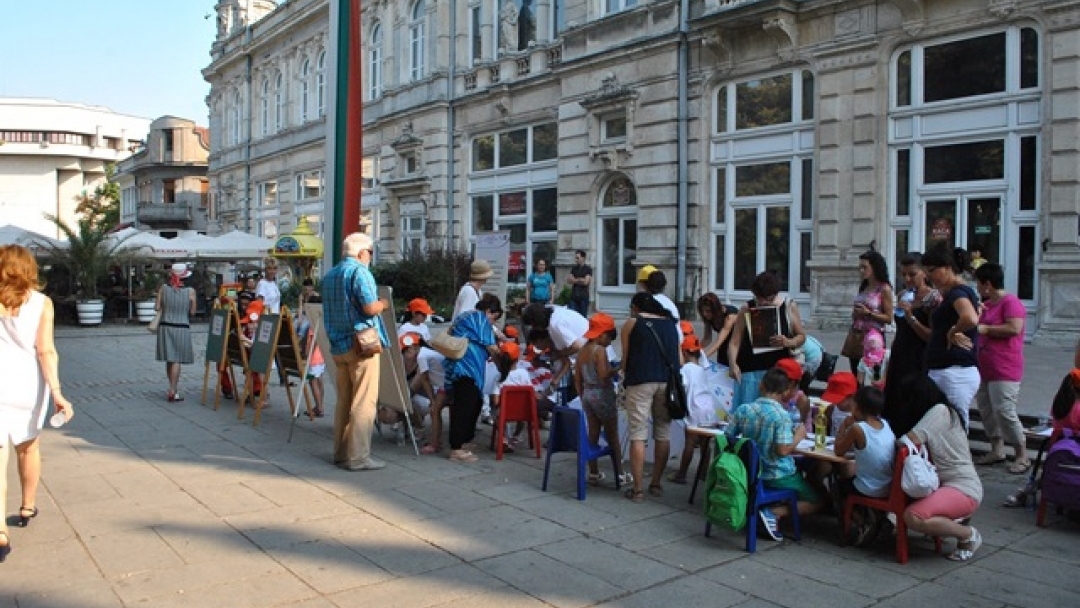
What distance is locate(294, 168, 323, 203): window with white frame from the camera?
38688mm

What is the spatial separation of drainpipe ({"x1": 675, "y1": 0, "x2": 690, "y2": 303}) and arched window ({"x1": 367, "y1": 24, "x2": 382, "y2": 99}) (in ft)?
52.3

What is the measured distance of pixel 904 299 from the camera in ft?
26.6

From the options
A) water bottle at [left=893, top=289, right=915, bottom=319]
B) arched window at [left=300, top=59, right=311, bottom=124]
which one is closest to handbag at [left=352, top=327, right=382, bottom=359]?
water bottle at [left=893, top=289, right=915, bottom=319]

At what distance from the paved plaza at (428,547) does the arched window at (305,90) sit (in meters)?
32.9

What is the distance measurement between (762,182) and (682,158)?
2131mm

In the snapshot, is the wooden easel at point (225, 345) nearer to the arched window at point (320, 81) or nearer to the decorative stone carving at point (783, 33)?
the decorative stone carving at point (783, 33)

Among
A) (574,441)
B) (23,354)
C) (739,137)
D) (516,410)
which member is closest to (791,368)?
(574,441)

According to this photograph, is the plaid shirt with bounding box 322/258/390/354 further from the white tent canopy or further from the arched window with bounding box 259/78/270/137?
the arched window with bounding box 259/78/270/137

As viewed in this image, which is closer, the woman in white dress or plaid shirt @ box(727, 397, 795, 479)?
the woman in white dress

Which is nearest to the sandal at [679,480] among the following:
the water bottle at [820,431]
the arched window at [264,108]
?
the water bottle at [820,431]

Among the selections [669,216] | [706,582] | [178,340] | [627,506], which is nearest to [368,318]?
[627,506]

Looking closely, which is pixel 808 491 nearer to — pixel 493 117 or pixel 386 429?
pixel 386 429

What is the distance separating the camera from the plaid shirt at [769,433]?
5.77 meters

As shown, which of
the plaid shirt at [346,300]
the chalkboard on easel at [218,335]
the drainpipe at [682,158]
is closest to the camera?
the plaid shirt at [346,300]
